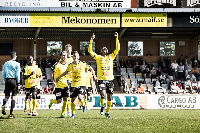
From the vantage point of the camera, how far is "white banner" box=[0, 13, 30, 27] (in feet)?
106

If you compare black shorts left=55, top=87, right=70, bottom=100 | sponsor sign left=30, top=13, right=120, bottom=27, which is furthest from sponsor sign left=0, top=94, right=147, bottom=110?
black shorts left=55, top=87, right=70, bottom=100

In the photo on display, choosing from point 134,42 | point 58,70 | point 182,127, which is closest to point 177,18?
point 134,42

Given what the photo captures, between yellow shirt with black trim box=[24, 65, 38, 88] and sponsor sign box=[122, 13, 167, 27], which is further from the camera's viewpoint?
sponsor sign box=[122, 13, 167, 27]

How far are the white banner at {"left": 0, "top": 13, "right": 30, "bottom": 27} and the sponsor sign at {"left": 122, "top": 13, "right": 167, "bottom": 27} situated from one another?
22.1 feet

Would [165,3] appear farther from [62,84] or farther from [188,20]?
[62,84]

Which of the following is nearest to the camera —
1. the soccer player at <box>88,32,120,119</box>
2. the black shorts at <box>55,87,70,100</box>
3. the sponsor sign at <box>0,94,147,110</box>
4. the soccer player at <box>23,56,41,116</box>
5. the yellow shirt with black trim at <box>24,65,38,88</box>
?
the soccer player at <box>88,32,120,119</box>

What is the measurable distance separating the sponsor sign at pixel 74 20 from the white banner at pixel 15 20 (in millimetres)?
352

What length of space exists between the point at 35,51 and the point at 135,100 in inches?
537

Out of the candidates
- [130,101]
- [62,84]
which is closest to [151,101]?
[130,101]

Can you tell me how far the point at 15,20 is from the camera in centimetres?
3247

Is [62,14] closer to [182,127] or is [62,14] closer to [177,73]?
[177,73]

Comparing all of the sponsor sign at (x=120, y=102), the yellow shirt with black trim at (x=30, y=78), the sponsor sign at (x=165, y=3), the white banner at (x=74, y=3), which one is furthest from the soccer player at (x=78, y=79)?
the sponsor sign at (x=165, y=3)

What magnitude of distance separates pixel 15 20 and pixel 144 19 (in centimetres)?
889

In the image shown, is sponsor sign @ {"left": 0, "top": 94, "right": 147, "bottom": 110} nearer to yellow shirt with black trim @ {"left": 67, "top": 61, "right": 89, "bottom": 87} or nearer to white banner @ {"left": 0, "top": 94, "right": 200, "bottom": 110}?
white banner @ {"left": 0, "top": 94, "right": 200, "bottom": 110}
